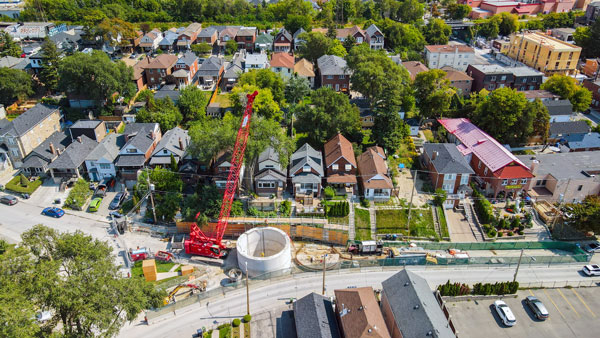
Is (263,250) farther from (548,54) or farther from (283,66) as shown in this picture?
(548,54)

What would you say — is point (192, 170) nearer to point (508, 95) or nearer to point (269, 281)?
point (269, 281)

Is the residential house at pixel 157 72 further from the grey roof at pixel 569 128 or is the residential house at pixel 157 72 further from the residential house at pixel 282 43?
the grey roof at pixel 569 128

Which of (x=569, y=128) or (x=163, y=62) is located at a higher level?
(x=163, y=62)

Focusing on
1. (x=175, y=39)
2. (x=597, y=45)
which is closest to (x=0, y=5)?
(x=175, y=39)

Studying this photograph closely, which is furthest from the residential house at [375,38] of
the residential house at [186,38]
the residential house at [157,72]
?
the residential house at [157,72]

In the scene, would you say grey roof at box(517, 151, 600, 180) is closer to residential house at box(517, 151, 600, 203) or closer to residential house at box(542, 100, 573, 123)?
residential house at box(517, 151, 600, 203)

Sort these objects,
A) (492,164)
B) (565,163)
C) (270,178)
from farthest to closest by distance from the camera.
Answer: (565,163), (492,164), (270,178)

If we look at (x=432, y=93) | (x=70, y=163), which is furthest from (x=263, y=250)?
(x=432, y=93)

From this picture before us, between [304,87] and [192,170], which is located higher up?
[304,87]
